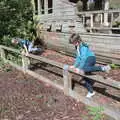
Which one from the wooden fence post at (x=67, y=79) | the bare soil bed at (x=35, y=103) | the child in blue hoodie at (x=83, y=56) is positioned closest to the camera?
the bare soil bed at (x=35, y=103)

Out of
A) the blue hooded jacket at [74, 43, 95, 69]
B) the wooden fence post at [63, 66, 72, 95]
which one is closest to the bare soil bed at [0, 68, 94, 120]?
the wooden fence post at [63, 66, 72, 95]

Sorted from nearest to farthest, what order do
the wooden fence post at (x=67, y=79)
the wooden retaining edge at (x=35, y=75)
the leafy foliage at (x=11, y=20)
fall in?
1. the wooden fence post at (x=67, y=79)
2. the wooden retaining edge at (x=35, y=75)
3. the leafy foliage at (x=11, y=20)

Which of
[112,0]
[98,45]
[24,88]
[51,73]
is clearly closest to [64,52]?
[98,45]

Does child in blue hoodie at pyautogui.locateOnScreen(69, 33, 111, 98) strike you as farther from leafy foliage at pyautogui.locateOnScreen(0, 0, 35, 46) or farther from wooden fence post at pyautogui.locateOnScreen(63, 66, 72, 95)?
leafy foliage at pyautogui.locateOnScreen(0, 0, 35, 46)

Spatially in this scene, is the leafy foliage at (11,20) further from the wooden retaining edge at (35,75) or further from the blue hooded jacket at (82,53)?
the blue hooded jacket at (82,53)

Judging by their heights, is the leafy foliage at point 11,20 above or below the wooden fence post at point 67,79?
above

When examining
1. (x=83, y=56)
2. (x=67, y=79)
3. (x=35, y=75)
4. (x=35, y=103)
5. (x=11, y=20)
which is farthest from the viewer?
(x=11, y=20)

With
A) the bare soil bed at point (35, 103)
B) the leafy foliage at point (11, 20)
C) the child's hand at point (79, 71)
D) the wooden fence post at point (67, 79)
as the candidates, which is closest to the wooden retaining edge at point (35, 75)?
the bare soil bed at point (35, 103)

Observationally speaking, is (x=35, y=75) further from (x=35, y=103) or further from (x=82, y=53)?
(x=82, y=53)

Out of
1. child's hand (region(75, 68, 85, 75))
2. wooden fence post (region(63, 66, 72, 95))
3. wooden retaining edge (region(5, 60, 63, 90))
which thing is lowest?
wooden retaining edge (region(5, 60, 63, 90))

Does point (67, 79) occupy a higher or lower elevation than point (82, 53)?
lower

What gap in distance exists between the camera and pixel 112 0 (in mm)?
23703

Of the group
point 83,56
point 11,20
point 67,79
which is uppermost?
point 11,20

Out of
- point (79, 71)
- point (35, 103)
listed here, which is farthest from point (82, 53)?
point (35, 103)
